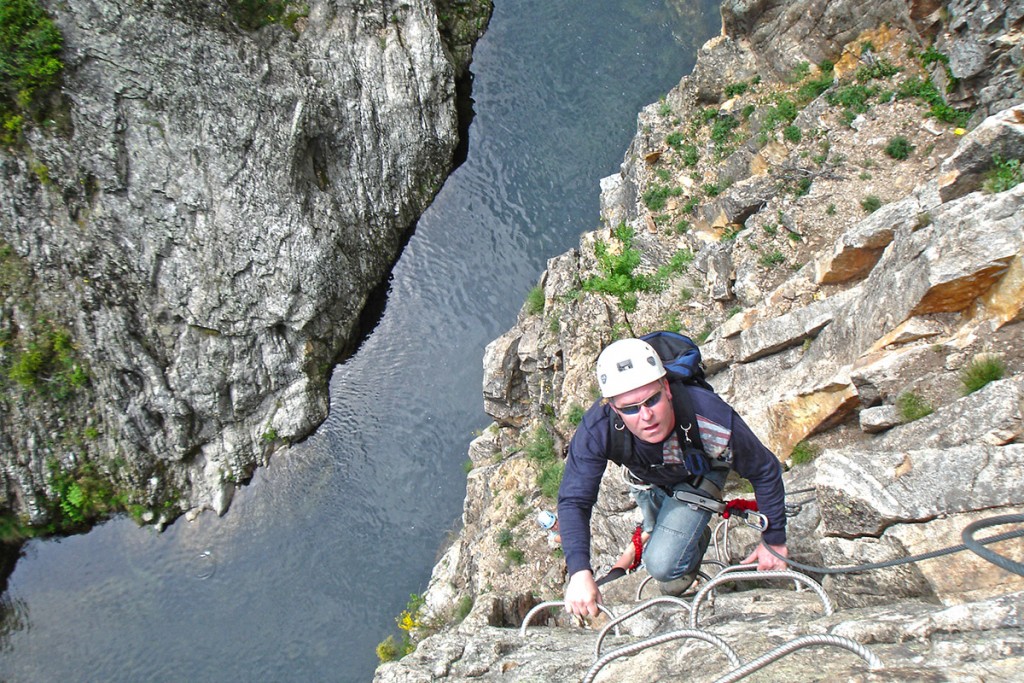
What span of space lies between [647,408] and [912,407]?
3.36m

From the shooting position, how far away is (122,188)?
16406mm

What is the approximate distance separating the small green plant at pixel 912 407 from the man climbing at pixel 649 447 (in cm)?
225

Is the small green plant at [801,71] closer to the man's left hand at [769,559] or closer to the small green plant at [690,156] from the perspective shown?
the small green plant at [690,156]

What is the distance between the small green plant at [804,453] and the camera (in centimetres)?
761

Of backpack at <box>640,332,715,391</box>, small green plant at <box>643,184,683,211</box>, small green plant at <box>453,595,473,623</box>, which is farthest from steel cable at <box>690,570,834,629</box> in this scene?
small green plant at <box>643,184,683,211</box>

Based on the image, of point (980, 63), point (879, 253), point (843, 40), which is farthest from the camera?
point (843, 40)

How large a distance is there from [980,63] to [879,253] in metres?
4.38

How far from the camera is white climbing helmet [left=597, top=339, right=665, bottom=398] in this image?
4426 mm

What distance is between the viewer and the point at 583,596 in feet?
15.2

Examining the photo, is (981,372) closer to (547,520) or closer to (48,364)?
(547,520)

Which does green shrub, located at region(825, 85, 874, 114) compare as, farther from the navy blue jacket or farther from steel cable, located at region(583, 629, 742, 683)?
steel cable, located at region(583, 629, 742, 683)

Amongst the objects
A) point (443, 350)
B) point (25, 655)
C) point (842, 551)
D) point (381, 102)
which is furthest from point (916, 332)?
point (25, 655)

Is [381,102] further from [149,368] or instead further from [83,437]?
[83,437]

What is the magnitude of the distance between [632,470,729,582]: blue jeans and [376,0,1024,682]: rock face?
396 mm
